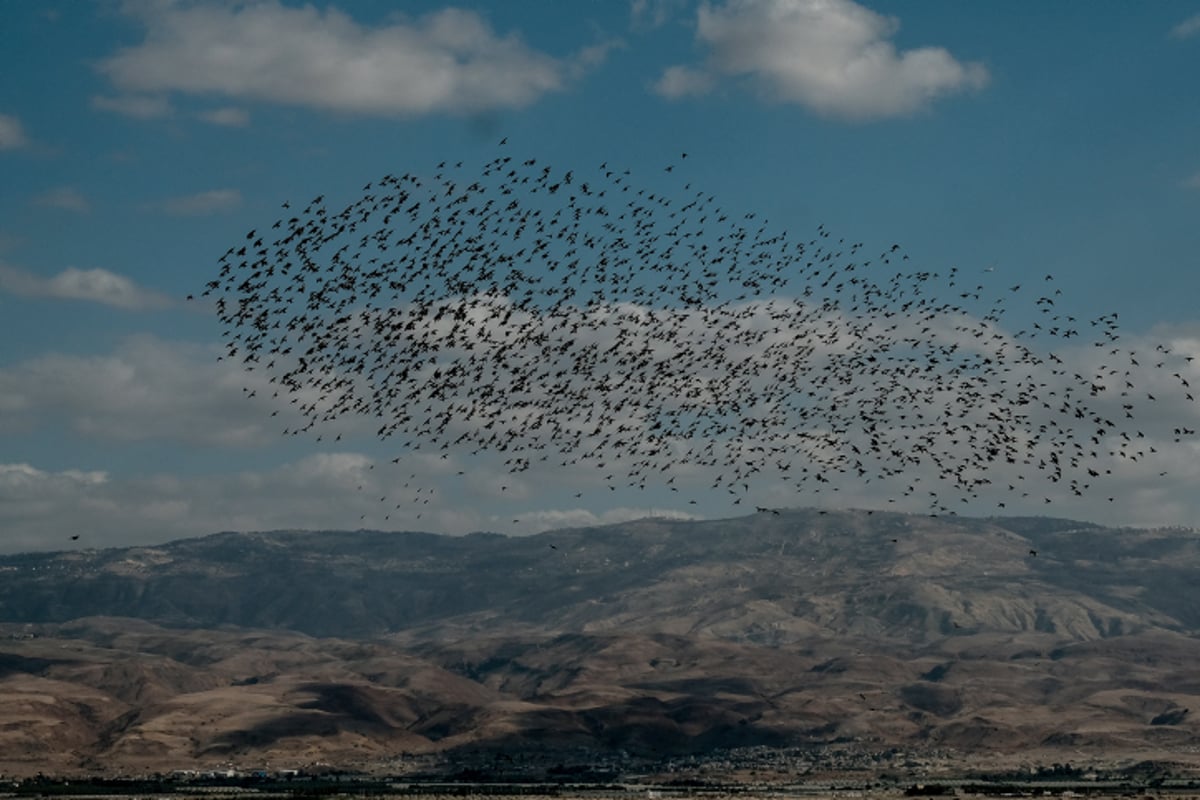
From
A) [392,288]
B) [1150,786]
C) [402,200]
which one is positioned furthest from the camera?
[1150,786]

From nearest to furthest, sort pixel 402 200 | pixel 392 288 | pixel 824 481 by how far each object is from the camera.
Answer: pixel 402 200, pixel 392 288, pixel 824 481

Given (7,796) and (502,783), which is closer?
(7,796)

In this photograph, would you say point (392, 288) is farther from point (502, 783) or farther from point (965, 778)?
point (965, 778)

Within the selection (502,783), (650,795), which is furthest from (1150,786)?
(502,783)

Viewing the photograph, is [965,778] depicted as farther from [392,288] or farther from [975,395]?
[392,288]

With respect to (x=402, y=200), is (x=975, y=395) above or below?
below

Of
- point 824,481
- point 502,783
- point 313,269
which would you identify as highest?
point 313,269

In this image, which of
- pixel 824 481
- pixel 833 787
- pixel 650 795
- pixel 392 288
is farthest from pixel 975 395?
pixel 833 787

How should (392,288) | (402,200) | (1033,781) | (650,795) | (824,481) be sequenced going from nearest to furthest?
(402,200) → (392,288) → (824,481) → (650,795) → (1033,781)

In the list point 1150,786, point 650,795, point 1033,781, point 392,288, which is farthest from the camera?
point 1033,781
